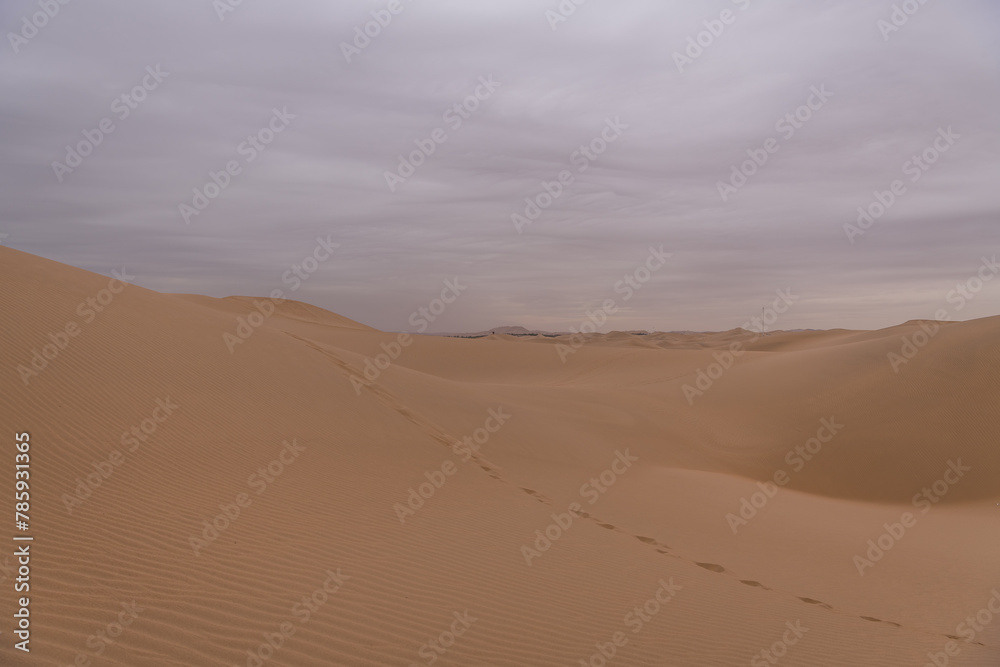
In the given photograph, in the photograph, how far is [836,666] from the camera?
17.9 ft

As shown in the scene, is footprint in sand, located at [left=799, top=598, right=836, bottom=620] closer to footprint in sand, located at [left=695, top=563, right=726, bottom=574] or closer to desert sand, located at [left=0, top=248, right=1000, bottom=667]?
desert sand, located at [left=0, top=248, right=1000, bottom=667]

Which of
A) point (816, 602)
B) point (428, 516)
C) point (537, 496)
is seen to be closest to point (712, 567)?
point (816, 602)

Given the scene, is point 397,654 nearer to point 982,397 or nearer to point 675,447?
point 675,447

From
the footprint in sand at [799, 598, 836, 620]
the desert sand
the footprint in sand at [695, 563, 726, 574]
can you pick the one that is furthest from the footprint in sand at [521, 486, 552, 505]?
the footprint in sand at [799, 598, 836, 620]

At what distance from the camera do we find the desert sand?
16.0ft

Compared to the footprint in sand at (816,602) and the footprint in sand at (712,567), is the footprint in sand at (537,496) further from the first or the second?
the footprint in sand at (816,602)

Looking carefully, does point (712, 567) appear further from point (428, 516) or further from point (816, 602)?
point (428, 516)

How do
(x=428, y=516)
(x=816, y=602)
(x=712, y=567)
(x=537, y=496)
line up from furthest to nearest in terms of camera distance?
(x=537, y=496), (x=428, y=516), (x=712, y=567), (x=816, y=602)

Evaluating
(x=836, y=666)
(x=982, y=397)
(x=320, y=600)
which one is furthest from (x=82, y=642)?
(x=982, y=397)

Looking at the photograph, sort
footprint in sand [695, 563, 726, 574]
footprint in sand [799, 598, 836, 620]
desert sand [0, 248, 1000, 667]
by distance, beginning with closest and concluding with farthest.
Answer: desert sand [0, 248, 1000, 667]
footprint in sand [799, 598, 836, 620]
footprint in sand [695, 563, 726, 574]

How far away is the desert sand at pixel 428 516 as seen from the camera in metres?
4.88

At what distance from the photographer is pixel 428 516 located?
27.2 feet

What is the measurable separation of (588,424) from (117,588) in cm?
1448

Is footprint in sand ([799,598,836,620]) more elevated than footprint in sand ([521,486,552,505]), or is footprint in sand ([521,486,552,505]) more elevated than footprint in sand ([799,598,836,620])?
footprint in sand ([799,598,836,620])
